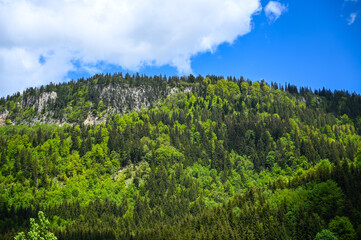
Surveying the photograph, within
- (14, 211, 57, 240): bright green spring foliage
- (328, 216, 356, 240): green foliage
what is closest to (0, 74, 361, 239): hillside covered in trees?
(328, 216, 356, 240): green foliage

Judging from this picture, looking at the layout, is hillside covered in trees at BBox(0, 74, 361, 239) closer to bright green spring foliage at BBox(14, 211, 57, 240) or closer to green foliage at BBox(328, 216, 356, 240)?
green foliage at BBox(328, 216, 356, 240)

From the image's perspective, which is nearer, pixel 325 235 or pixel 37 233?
pixel 37 233

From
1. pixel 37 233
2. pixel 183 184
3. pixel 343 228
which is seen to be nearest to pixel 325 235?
pixel 343 228

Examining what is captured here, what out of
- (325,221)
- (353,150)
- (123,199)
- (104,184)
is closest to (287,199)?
(325,221)

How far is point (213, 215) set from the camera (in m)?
95.6

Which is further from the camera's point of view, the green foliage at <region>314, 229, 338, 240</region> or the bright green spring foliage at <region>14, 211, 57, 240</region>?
the green foliage at <region>314, 229, 338, 240</region>

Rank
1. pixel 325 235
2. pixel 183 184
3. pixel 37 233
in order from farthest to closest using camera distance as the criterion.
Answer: pixel 183 184, pixel 325 235, pixel 37 233

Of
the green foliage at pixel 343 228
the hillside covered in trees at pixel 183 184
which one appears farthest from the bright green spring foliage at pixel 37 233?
the green foliage at pixel 343 228

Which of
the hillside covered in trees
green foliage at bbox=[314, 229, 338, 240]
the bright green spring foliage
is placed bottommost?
green foliage at bbox=[314, 229, 338, 240]

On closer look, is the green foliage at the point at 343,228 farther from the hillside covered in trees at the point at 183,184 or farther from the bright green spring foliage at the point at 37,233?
the bright green spring foliage at the point at 37,233

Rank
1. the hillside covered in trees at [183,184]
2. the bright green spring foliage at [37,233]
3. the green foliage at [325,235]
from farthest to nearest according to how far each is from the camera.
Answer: the hillside covered in trees at [183,184]
the green foliage at [325,235]
the bright green spring foliage at [37,233]

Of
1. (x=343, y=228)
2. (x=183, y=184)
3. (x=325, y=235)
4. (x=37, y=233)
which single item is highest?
(x=183, y=184)

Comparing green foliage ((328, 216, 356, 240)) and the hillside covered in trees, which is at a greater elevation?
the hillside covered in trees

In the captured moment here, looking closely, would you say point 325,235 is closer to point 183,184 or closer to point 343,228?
point 343,228
